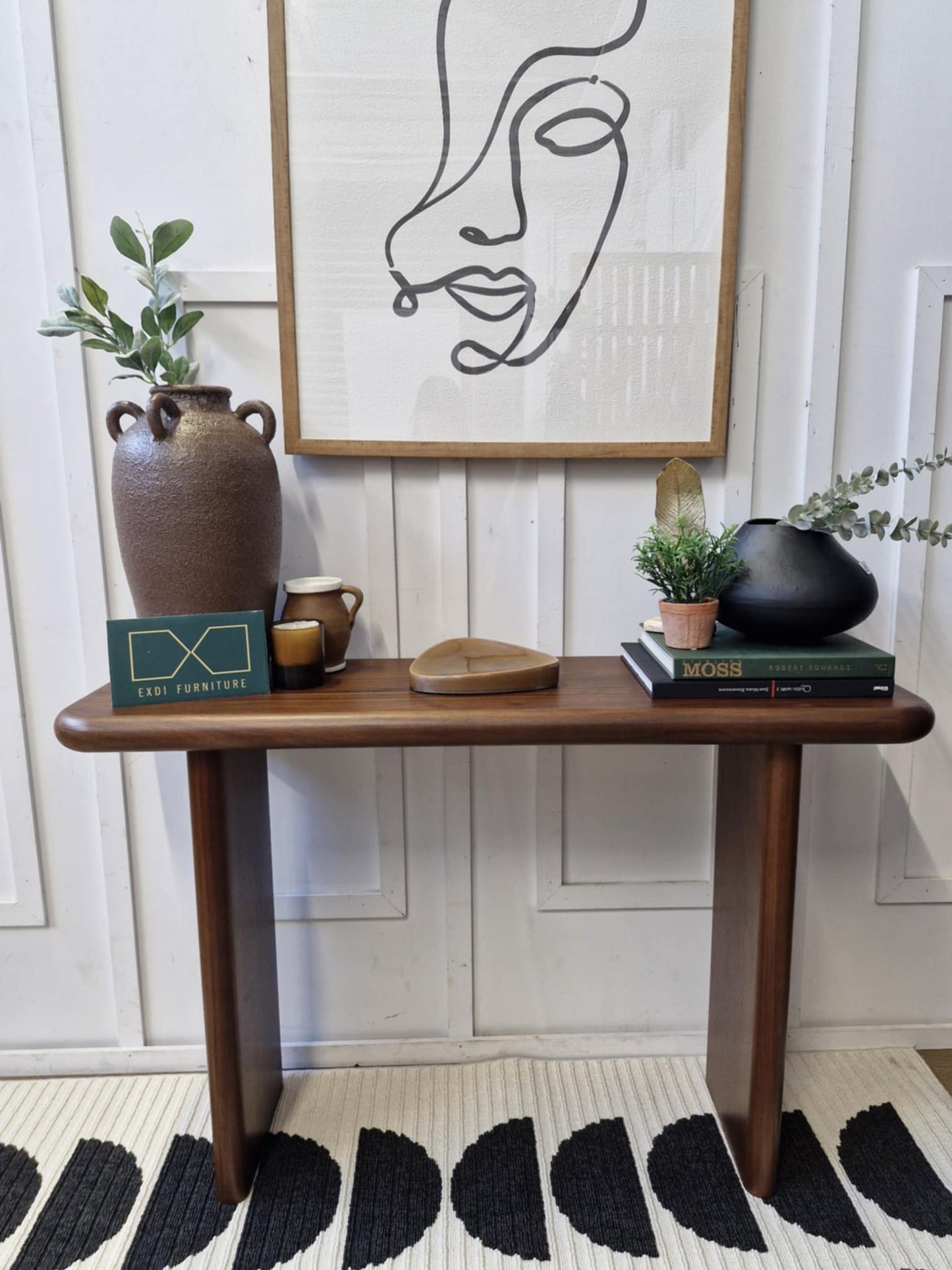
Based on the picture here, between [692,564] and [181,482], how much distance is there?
66cm

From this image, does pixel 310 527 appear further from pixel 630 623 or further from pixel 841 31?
pixel 841 31

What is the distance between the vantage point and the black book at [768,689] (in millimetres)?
978

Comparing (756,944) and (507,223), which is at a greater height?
(507,223)

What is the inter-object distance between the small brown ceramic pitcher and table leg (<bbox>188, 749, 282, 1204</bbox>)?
188 millimetres

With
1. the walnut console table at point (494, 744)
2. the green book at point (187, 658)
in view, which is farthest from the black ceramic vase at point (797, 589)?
the green book at point (187, 658)

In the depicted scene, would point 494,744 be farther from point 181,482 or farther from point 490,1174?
point 490,1174

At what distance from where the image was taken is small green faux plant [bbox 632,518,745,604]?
3.34ft

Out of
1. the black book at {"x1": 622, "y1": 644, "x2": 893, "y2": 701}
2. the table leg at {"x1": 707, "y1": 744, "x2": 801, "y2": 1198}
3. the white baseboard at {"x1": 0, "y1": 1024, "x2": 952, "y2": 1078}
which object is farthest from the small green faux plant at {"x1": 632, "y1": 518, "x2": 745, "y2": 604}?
the white baseboard at {"x1": 0, "y1": 1024, "x2": 952, "y2": 1078}

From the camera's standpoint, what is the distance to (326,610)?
3.61ft

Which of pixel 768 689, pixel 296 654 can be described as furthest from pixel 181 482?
pixel 768 689

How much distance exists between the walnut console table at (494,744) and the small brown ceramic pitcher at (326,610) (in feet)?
0.16

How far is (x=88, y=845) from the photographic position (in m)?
1.32

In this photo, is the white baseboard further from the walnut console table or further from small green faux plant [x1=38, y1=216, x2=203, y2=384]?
small green faux plant [x1=38, y1=216, x2=203, y2=384]

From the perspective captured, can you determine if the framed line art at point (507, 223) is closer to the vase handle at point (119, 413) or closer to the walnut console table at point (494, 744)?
the vase handle at point (119, 413)
